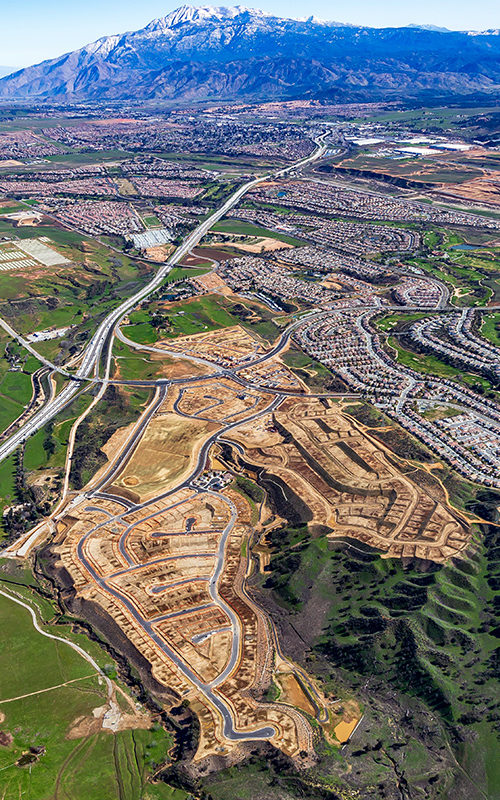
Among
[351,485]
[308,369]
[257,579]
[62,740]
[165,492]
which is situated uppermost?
[308,369]

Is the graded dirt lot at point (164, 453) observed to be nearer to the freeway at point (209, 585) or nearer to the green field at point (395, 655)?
the freeway at point (209, 585)

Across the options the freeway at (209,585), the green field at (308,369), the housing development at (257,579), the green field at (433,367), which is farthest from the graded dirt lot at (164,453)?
the green field at (433,367)

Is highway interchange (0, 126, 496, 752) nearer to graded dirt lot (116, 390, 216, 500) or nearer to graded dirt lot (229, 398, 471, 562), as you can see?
graded dirt lot (116, 390, 216, 500)

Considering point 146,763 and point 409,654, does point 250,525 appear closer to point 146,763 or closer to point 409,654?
point 409,654

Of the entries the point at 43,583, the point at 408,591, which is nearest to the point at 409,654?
the point at 408,591

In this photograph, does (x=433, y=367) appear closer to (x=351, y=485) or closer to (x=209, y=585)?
(x=351, y=485)

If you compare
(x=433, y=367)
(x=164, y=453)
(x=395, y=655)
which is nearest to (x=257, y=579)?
(x=395, y=655)

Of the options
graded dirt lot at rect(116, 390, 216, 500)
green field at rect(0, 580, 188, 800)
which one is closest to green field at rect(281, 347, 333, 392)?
graded dirt lot at rect(116, 390, 216, 500)

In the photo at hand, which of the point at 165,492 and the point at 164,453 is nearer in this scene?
the point at 165,492
